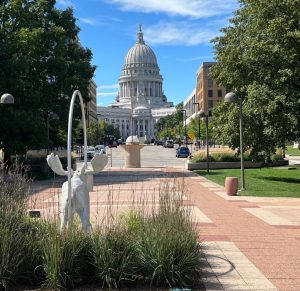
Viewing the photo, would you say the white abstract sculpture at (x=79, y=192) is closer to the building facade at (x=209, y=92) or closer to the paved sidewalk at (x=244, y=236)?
the paved sidewalk at (x=244, y=236)

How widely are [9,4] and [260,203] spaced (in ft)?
73.0

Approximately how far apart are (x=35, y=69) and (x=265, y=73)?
1536cm

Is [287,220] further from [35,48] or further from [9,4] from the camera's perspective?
[9,4]

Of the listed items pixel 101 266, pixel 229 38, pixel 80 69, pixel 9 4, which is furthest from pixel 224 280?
pixel 80 69

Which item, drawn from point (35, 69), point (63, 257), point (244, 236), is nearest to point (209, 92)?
point (35, 69)

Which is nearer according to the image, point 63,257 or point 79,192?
point 63,257

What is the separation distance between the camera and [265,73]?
26.2 metres

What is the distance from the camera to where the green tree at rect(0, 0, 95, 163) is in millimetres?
29516

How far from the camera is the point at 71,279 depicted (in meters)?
7.07

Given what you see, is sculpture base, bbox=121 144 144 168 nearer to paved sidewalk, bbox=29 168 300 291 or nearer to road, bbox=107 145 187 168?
road, bbox=107 145 187 168

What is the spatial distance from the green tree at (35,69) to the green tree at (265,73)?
11.1 m

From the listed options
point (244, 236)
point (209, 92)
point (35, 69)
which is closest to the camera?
point (244, 236)

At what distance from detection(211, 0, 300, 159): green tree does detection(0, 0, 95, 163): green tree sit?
11.1 meters

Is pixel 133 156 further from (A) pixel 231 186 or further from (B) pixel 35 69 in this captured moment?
(A) pixel 231 186
